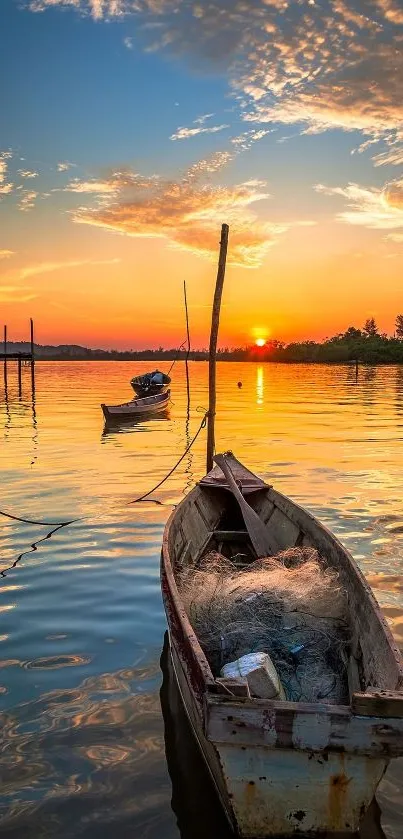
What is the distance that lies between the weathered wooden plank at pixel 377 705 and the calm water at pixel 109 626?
4.06 feet

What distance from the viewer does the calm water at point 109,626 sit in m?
4.49

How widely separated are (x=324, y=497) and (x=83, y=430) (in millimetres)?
16066

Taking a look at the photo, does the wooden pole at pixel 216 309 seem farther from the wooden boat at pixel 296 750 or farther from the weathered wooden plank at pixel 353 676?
the wooden boat at pixel 296 750

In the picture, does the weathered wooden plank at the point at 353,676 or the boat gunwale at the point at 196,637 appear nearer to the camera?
the boat gunwale at the point at 196,637

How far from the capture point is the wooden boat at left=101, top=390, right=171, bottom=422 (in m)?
30.3

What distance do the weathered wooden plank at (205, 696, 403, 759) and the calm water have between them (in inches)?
42.7

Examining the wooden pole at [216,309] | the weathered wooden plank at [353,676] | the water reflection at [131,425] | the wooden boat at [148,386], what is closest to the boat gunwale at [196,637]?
the weathered wooden plank at [353,676]

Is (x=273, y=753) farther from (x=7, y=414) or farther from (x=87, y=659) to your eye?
(x=7, y=414)

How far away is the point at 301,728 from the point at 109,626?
422cm

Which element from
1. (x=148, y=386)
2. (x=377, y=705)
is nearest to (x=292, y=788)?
(x=377, y=705)

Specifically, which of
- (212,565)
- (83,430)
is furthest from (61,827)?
(83,430)

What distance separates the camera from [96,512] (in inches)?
512

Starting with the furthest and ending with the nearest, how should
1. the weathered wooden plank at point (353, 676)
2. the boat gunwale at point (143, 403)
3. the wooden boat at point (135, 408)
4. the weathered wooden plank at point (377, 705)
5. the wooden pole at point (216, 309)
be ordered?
the boat gunwale at point (143, 403), the wooden boat at point (135, 408), the wooden pole at point (216, 309), the weathered wooden plank at point (353, 676), the weathered wooden plank at point (377, 705)

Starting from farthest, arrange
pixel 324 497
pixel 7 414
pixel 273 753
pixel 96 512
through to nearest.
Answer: pixel 7 414 < pixel 324 497 < pixel 96 512 < pixel 273 753
